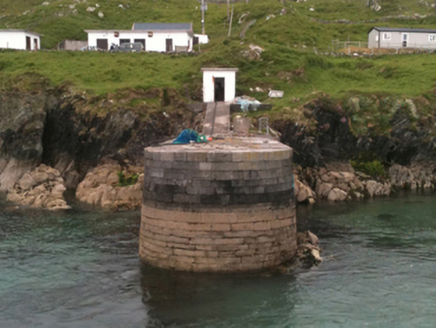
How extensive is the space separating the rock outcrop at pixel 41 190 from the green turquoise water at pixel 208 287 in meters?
7.64

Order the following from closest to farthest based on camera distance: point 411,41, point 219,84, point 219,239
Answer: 1. point 219,239
2. point 219,84
3. point 411,41

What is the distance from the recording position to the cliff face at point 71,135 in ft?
164

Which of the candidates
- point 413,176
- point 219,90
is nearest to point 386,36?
point 413,176

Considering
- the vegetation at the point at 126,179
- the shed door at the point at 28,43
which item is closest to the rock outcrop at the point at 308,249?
the vegetation at the point at 126,179

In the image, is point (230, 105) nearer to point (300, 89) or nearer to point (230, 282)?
point (300, 89)

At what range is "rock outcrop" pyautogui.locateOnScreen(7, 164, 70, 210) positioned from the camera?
42175 mm

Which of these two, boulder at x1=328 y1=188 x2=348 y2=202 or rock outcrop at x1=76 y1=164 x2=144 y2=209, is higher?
rock outcrop at x1=76 y1=164 x2=144 y2=209

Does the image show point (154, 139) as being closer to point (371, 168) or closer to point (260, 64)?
point (371, 168)

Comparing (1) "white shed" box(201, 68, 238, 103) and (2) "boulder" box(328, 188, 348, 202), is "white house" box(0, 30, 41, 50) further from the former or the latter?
(2) "boulder" box(328, 188, 348, 202)

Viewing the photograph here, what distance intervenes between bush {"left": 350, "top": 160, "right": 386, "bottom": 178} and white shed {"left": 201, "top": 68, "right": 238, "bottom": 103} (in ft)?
43.5

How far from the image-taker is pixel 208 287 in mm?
23859

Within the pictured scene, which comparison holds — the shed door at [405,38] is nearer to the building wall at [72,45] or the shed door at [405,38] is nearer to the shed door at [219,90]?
the shed door at [219,90]

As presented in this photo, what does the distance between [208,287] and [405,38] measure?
6882 cm

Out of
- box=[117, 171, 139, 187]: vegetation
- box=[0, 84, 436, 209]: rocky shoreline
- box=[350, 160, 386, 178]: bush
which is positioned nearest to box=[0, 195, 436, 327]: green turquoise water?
box=[117, 171, 139, 187]: vegetation
